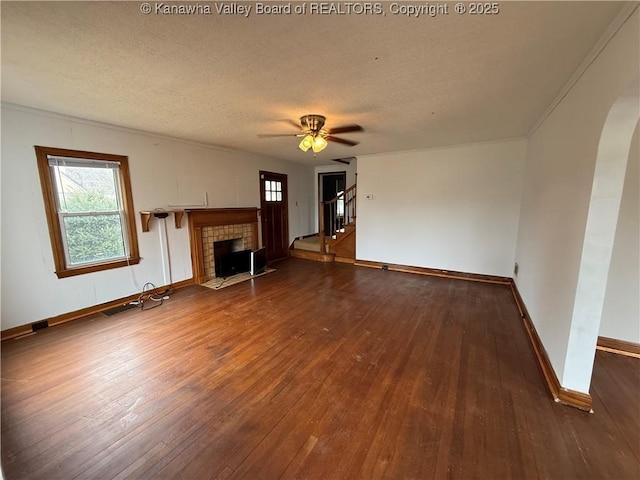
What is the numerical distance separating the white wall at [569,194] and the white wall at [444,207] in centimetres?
146

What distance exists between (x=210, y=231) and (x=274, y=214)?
1.92m

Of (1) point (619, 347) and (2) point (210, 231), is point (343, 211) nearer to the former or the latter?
(2) point (210, 231)

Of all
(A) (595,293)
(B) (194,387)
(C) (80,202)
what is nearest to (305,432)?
(B) (194,387)

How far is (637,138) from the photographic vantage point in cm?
220

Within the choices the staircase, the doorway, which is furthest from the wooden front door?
the doorway

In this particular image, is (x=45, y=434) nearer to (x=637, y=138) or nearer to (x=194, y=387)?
(x=194, y=387)

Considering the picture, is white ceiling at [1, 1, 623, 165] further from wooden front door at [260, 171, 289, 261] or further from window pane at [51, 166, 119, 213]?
wooden front door at [260, 171, 289, 261]

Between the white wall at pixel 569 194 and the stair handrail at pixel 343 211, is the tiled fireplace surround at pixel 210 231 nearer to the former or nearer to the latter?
the stair handrail at pixel 343 211

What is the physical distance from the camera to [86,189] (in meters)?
3.35

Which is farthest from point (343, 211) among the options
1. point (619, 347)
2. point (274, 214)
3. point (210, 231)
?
point (619, 347)

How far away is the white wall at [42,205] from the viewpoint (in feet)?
9.16

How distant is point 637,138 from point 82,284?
6127mm

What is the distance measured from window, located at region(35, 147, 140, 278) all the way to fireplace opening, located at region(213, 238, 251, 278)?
138 centimetres

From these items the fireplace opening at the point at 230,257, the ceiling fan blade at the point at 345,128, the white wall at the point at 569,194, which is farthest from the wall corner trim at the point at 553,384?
the fireplace opening at the point at 230,257
